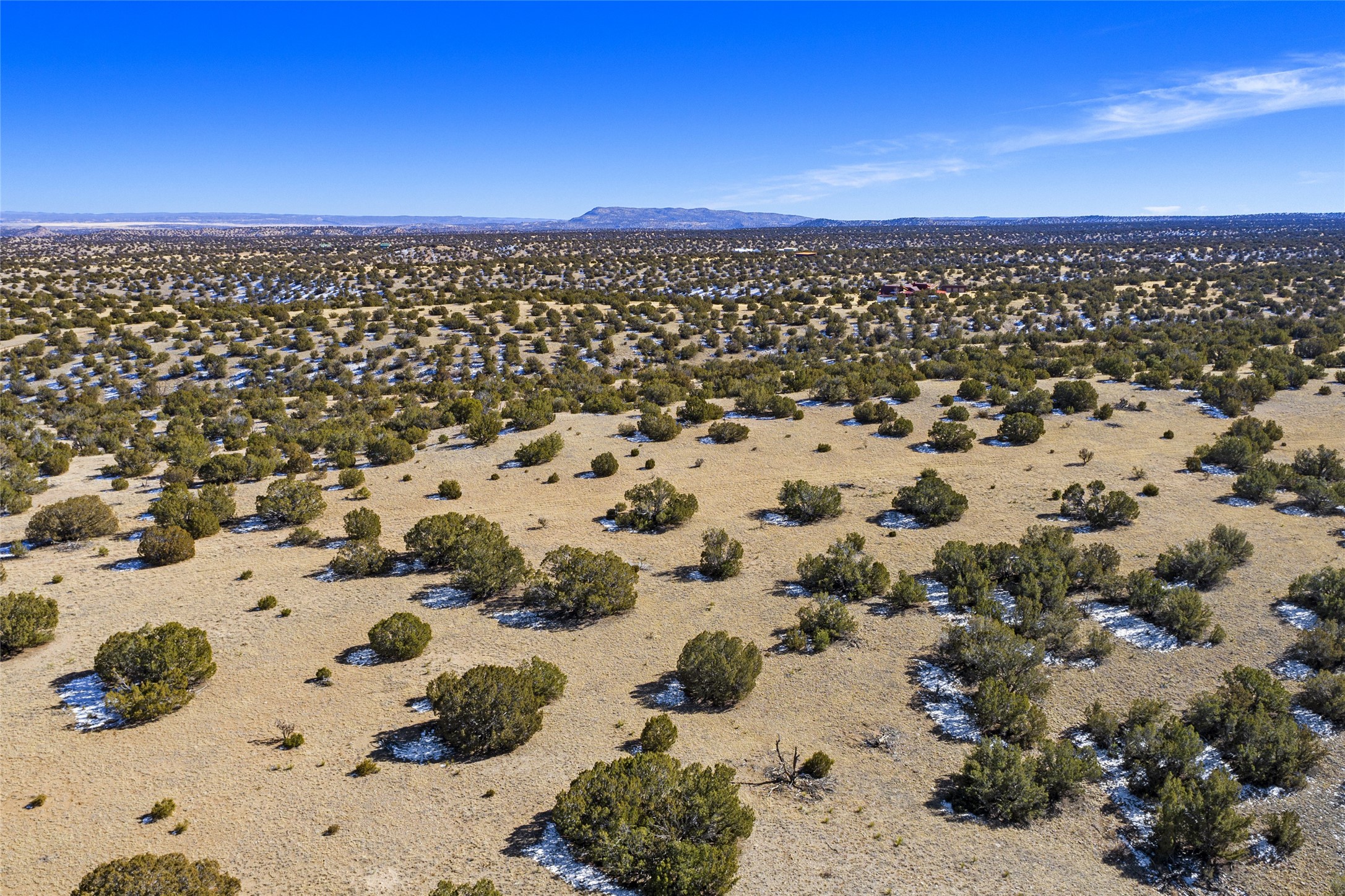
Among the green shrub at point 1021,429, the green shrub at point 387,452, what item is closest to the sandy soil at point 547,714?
the green shrub at point 387,452

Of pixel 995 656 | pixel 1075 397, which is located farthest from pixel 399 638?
pixel 1075 397

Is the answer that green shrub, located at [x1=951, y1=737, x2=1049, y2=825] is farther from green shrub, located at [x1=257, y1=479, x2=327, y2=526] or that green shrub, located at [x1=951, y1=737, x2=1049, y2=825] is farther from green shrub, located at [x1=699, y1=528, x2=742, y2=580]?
green shrub, located at [x1=257, y1=479, x2=327, y2=526]

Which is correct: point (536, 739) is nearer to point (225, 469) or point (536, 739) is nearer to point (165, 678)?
point (165, 678)

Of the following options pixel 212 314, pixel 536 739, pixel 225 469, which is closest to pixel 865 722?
pixel 536 739

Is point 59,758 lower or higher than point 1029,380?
lower

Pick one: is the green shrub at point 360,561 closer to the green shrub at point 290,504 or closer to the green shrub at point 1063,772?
the green shrub at point 290,504

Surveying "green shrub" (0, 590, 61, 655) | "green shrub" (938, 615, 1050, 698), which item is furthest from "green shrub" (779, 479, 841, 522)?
"green shrub" (0, 590, 61, 655)
